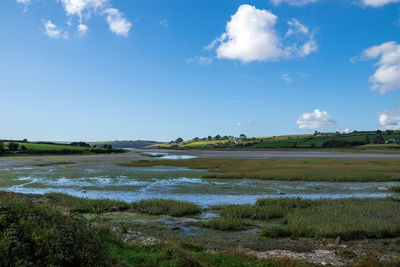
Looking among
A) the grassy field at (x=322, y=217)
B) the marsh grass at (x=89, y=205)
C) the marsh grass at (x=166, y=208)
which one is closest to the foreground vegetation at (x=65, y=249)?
the grassy field at (x=322, y=217)

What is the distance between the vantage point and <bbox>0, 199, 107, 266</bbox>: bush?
265 inches

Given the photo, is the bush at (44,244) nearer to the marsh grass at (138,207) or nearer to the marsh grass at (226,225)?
the marsh grass at (226,225)

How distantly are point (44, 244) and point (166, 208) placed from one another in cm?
1292

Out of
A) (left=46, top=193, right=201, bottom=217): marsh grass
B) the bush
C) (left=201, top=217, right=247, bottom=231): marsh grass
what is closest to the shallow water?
(left=46, top=193, right=201, bottom=217): marsh grass

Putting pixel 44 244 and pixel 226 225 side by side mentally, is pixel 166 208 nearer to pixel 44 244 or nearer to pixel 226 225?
pixel 226 225

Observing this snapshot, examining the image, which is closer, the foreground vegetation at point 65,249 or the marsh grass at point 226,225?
the foreground vegetation at point 65,249

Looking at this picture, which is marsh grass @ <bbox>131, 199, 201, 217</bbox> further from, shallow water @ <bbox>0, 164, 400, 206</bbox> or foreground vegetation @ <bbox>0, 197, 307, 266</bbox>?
foreground vegetation @ <bbox>0, 197, 307, 266</bbox>

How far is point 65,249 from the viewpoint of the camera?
718 cm

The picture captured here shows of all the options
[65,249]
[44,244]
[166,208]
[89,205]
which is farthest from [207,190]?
[44,244]

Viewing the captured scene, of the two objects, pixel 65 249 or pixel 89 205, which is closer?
pixel 65 249

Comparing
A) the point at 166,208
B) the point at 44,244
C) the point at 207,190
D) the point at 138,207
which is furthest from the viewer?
the point at 207,190

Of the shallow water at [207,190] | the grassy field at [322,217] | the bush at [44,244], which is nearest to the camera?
the bush at [44,244]

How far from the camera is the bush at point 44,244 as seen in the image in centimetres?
672

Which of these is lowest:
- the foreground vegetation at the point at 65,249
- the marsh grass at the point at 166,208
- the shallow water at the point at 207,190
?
the shallow water at the point at 207,190
